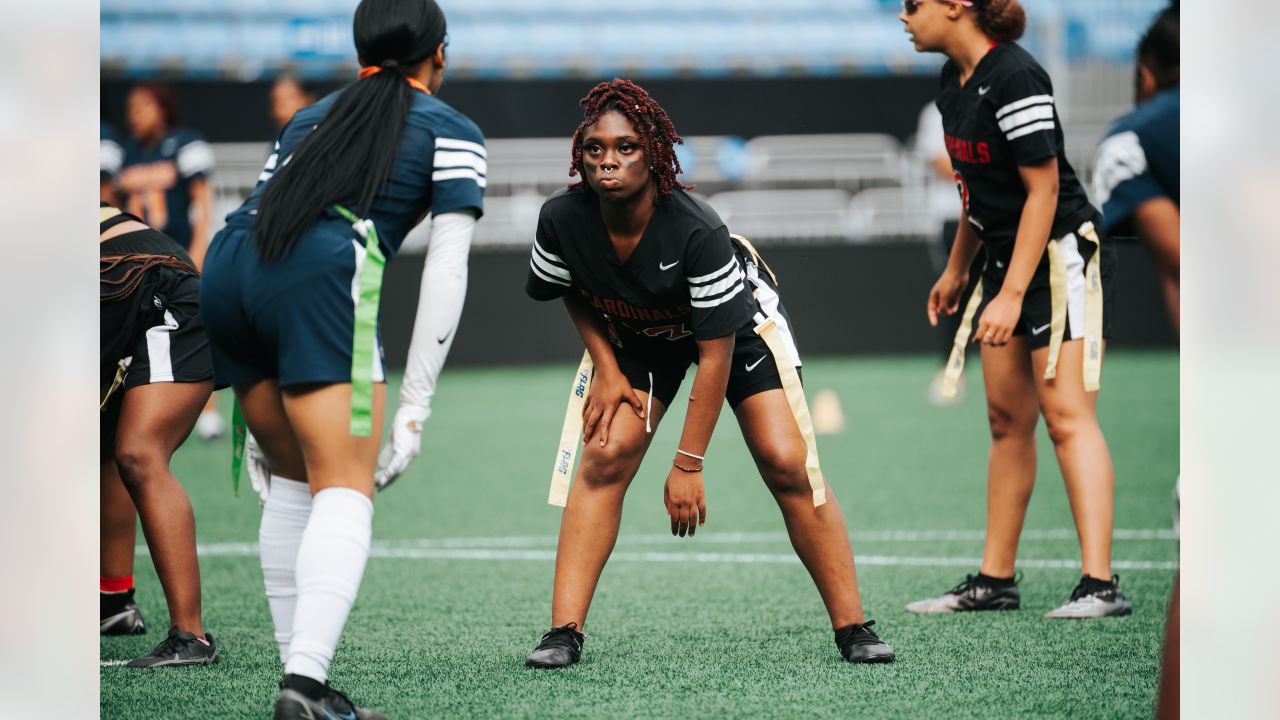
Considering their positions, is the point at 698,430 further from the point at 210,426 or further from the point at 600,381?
the point at 210,426

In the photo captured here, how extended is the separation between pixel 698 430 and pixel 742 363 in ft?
0.92

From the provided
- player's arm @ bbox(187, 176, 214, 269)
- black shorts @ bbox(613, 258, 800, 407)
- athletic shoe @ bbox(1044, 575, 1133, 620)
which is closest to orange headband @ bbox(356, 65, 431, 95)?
black shorts @ bbox(613, 258, 800, 407)

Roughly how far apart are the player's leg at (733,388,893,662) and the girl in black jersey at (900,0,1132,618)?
0.74m

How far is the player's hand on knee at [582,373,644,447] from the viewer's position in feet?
11.8

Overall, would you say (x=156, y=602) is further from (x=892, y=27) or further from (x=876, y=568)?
(x=892, y=27)

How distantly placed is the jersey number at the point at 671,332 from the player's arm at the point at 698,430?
0.67ft

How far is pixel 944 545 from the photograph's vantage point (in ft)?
18.1

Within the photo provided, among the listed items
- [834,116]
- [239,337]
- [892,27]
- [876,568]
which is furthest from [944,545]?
[892,27]

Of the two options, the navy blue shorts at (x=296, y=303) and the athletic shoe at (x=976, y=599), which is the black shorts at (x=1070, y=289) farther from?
the navy blue shorts at (x=296, y=303)

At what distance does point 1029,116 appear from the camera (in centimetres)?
402

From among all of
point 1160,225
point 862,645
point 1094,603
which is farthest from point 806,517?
point 1160,225

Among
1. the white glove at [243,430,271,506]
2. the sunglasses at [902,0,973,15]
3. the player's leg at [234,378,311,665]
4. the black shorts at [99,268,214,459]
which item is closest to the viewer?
the player's leg at [234,378,311,665]

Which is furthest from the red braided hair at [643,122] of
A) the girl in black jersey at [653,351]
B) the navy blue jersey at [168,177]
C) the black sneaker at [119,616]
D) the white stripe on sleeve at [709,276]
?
the navy blue jersey at [168,177]

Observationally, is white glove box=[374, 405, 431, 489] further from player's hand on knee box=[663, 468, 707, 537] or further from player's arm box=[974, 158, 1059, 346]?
player's arm box=[974, 158, 1059, 346]
